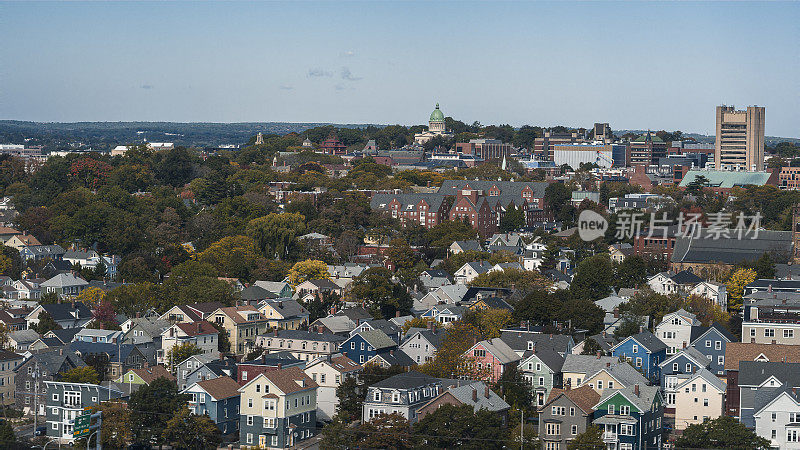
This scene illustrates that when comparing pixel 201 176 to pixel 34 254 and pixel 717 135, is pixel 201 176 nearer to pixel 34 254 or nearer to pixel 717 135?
pixel 34 254

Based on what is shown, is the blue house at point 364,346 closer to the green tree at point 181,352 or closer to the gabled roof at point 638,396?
the green tree at point 181,352

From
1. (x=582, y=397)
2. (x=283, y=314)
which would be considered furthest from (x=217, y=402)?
(x=283, y=314)

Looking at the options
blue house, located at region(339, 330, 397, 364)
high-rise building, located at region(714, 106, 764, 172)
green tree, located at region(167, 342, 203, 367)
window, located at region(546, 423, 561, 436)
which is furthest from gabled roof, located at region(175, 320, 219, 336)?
high-rise building, located at region(714, 106, 764, 172)

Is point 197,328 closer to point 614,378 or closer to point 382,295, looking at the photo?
point 382,295

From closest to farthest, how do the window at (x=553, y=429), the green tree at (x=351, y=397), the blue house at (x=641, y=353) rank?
the window at (x=553, y=429)
the green tree at (x=351, y=397)
the blue house at (x=641, y=353)

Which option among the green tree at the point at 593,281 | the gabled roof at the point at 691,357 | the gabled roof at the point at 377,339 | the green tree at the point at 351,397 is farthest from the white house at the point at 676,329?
the green tree at the point at 351,397

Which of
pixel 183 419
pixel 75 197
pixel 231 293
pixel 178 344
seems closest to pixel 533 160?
pixel 75 197
